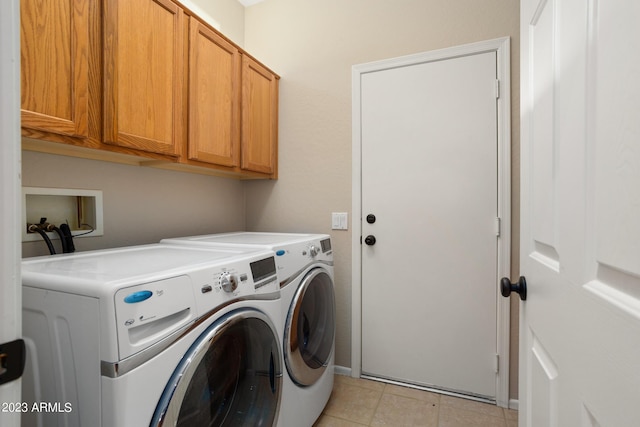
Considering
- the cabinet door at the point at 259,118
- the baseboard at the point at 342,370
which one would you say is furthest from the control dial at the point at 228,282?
the baseboard at the point at 342,370

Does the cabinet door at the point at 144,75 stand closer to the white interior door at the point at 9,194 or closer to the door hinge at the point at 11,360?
the white interior door at the point at 9,194

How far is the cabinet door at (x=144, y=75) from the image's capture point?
1150 millimetres

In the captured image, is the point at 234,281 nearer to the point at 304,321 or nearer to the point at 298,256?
the point at 298,256

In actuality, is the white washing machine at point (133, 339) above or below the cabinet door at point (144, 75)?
below

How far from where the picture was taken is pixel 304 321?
1.46 metres

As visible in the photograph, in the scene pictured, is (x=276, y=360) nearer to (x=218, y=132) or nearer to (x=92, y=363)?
(x=92, y=363)

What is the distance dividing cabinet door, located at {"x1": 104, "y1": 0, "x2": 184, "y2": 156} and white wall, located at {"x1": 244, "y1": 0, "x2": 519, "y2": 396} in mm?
898

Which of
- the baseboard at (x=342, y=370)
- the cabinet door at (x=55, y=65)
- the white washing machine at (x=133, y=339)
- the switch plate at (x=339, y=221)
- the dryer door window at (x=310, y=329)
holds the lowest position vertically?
the baseboard at (x=342, y=370)

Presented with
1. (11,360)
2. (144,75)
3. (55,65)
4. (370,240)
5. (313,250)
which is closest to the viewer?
(11,360)

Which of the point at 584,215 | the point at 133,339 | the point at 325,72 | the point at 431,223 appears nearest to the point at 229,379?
the point at 133,339

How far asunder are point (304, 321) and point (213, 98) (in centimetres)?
127

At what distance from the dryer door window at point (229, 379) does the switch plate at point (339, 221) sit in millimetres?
1060

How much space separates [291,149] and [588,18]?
1862 millimetres

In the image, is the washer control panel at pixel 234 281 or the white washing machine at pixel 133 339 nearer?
the white washing machine at pixel 133 339
